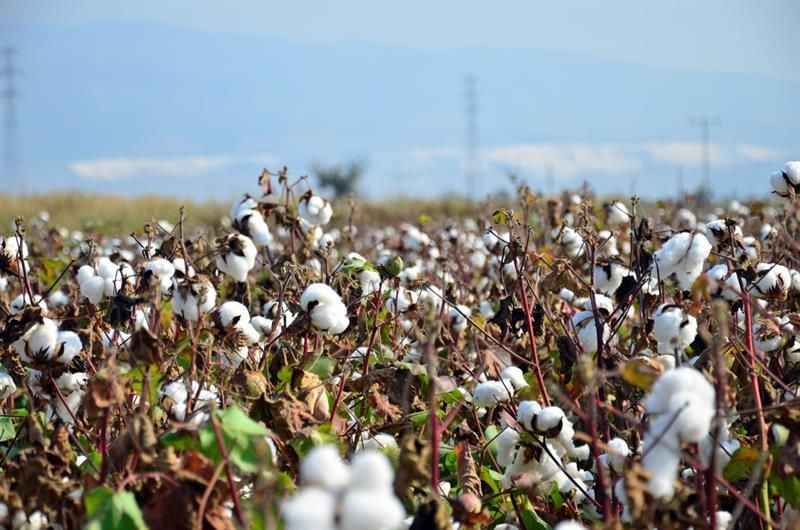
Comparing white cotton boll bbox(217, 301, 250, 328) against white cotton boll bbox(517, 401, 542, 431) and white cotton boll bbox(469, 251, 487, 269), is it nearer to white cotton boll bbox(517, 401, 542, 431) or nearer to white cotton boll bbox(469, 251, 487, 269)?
white cotton boll bbox(517, 401, 542, 431)

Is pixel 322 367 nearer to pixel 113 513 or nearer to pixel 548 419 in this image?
pixel 548 419

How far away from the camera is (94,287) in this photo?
1.96m

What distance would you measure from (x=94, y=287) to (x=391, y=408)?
62 centimetres

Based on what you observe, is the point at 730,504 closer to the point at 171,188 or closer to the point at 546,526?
the point at 546,526

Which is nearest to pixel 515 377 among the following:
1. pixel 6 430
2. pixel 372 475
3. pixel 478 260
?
pixel 6 430

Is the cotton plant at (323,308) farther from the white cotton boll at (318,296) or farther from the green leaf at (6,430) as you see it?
the green leaf at (6,430)

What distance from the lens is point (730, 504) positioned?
65.5 inches

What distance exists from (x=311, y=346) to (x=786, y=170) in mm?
1025

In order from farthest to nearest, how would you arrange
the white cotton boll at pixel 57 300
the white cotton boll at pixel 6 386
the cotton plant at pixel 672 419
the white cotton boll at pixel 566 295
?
1. the white cotton boll at pixel 57 300
2. the white cotton boll at pixel 566 295
3. the white cotton boll at pixel 6 386
4. the cotton plant at pixel 672 419

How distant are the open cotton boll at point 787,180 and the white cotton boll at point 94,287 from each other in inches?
52.1

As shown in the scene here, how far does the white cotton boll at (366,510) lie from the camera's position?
0.78 m

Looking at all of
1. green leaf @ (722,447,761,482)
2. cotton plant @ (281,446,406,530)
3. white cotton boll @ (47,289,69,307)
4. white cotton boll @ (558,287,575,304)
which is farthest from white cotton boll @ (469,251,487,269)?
cotton plant @ (281,446,406,530)

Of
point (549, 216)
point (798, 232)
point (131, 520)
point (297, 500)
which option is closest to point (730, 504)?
point (131, 520)

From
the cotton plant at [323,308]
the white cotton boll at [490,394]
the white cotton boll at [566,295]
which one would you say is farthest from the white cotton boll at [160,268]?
the white cotton boll at [566,295]
